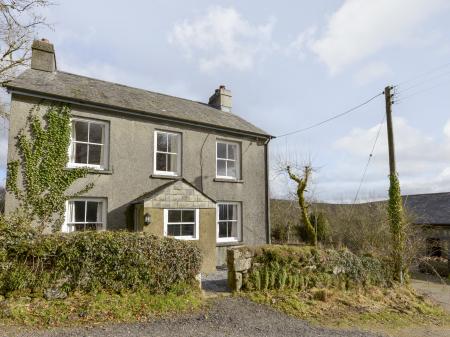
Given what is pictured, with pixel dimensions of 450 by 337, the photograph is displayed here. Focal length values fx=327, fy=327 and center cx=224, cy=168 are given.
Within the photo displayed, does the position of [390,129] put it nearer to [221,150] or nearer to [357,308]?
[221,150]

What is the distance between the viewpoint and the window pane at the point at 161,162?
1396 cm

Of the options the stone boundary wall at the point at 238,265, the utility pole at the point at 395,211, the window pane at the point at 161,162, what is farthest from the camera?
the window pane at the point at 161,162

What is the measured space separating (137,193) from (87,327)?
676 centimetres

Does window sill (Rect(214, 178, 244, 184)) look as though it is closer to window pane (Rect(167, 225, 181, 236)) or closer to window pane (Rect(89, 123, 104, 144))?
window pane (Rect(167, 225, 181, 236))

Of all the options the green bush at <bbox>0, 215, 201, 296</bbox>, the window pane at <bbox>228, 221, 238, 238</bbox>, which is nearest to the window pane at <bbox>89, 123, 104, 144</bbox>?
the green bush at <bbox>0, 215, 201, 296</bbox>

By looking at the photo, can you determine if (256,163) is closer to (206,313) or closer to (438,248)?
(206,313)

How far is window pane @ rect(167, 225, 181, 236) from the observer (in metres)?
12.5

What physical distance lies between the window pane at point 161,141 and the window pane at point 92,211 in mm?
3468

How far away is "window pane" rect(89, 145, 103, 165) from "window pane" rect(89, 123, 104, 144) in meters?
0.24

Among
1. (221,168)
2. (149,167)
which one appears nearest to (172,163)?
(149,167)

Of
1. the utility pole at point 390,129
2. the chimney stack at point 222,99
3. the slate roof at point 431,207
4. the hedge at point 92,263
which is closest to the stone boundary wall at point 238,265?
the hedge at point 92,263

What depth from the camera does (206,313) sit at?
7.88 m

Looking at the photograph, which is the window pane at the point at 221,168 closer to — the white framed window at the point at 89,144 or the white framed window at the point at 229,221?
the white framed window at the point at 229,221

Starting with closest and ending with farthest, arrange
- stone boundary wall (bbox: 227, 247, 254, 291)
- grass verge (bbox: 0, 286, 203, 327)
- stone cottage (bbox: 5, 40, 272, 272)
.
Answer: grass verge (bbox: 0, 286, 203, 327) < stone boundary wall (bbox: 227, 247, 254, 291) < stone cottage (bbox: 5, 40, 272, 272)
